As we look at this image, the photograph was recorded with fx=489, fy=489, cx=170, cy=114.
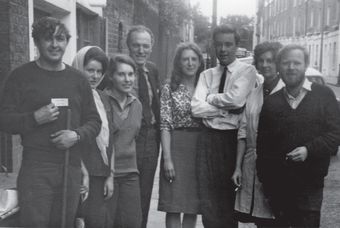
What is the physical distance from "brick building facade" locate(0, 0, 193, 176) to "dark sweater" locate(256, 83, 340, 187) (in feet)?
10.1

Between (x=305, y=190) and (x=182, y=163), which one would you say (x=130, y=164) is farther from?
(x=305, y=190)

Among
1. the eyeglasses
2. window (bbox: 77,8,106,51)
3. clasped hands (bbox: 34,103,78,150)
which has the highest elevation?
window (bbox: 77,8,106,51)

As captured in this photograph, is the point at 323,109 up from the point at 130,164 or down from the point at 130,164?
up

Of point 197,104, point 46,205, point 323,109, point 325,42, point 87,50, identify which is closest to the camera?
point 46,205

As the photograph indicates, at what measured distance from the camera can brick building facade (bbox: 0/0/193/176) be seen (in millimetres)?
5141

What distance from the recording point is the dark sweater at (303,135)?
10.3 feet

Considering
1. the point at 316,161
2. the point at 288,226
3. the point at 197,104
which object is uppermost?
the point at 197,104

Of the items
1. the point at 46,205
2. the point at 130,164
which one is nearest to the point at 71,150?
the point at 46,205

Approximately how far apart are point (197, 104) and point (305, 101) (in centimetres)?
87

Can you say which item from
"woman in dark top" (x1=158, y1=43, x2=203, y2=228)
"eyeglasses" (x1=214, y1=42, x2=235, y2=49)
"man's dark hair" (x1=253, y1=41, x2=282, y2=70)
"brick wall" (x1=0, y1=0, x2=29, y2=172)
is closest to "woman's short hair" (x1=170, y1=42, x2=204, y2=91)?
"woman in dark top" (x1=158, y1=43, x2=203, y2=228)

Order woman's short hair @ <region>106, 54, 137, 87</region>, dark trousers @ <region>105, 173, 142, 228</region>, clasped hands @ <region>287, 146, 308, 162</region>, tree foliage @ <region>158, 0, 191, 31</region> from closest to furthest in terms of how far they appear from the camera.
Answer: clasped hands @ <region>287, 146, 308, 162</region> < dark trousers @ <region>105, 173, 142, 228</region> < woman's short hair @ <region>106, 54, 137, 87</region> < tree foliage @ <region>158, 0, 191, 31</region>

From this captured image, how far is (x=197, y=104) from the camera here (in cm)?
375

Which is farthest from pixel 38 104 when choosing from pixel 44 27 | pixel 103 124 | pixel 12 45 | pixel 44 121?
pixel 12 45

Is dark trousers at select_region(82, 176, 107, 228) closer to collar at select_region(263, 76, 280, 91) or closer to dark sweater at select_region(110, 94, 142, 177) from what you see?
dark sweater at select_region(110, 94, 142, 177)
